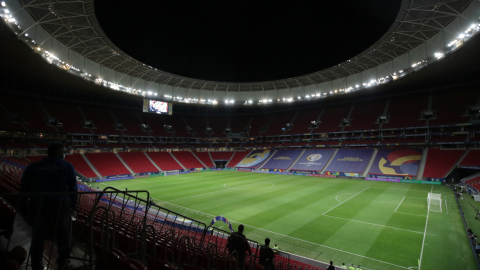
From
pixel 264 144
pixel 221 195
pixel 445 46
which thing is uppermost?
pixel 445 46

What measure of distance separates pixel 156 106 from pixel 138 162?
1202 cm

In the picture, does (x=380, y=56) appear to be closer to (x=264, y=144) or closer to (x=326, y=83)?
(x=326, y=83)

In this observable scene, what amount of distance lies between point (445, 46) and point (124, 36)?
38.6 meters

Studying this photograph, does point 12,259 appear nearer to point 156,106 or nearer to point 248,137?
point 156,106

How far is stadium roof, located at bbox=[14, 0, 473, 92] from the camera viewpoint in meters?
22.1

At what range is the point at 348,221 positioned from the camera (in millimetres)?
16812

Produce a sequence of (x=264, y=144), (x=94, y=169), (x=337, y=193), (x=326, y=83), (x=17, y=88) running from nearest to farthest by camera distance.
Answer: (x=337, y=193)
(x=94, y=169)
(x=17, y=88)
(x=326, y=83)
(x=264, y=144)

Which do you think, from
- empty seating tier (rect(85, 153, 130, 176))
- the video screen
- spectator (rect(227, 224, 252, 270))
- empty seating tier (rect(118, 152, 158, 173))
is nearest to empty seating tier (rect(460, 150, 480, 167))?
spectator (rect(227, 224, 252, 270))

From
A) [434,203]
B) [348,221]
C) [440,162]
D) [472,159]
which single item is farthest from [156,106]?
[472,159]

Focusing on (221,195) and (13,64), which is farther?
(13,64)

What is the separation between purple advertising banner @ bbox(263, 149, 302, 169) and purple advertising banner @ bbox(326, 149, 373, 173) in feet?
29.1

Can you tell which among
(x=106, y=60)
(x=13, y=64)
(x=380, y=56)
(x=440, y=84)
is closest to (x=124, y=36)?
(x=106, y=60)

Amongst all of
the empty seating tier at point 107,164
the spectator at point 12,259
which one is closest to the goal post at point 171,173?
the empty seating tier at point 107,164

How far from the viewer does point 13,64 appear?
31.3 meters
